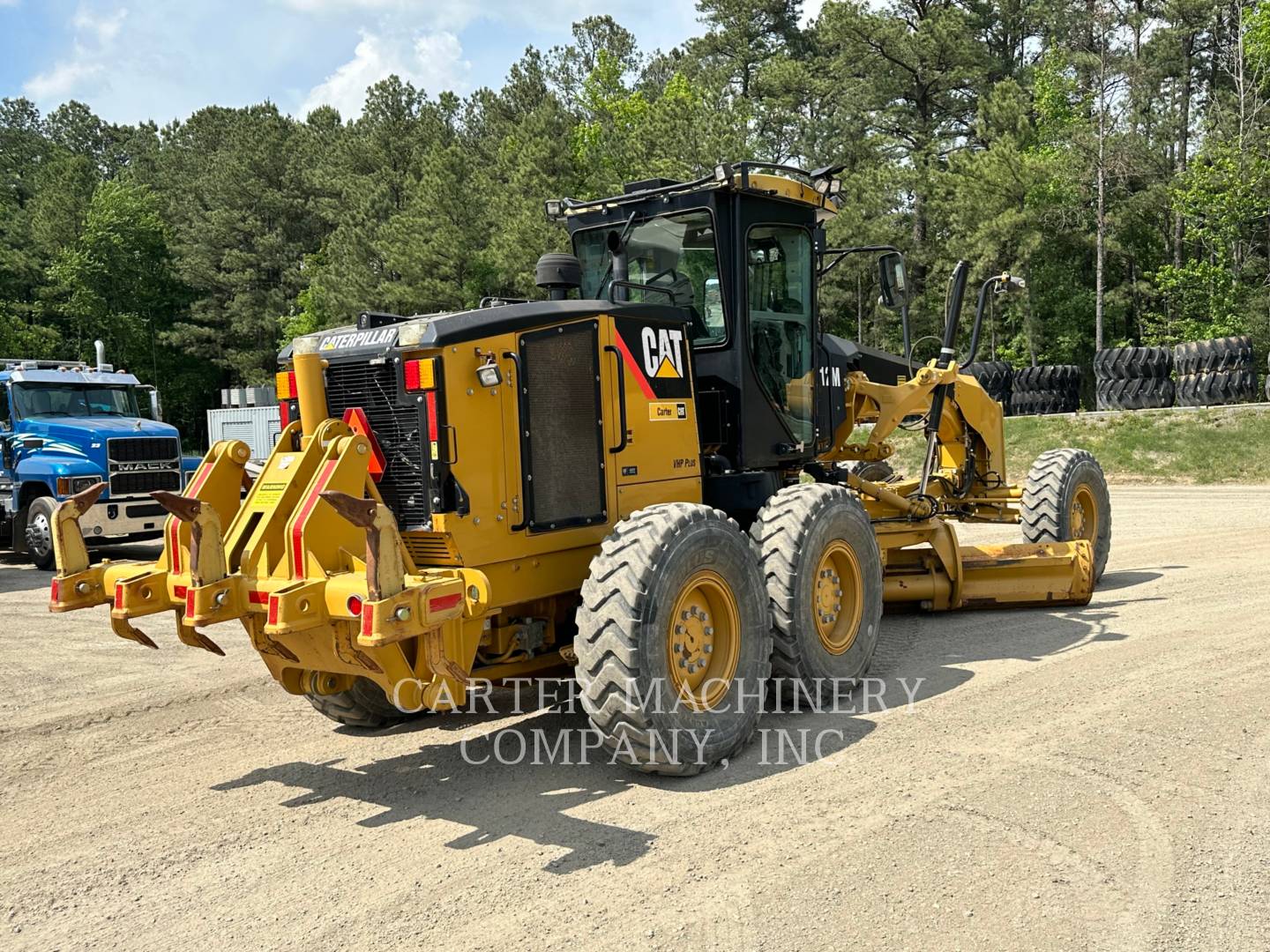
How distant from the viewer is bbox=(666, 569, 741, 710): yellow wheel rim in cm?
520

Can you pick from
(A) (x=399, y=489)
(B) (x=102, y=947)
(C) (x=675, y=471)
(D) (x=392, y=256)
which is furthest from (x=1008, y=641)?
(D) (x=392, y=256)

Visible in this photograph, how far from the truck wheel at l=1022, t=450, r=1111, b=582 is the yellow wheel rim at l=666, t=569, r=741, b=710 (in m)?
4.99

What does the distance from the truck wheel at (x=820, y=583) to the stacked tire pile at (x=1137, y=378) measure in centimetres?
2191

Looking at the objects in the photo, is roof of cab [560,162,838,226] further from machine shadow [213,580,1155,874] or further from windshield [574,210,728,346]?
machine shadow [213,580,1155,874]

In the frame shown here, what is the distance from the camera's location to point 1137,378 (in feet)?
85.8

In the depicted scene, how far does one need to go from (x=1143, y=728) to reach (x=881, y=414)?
371 cm

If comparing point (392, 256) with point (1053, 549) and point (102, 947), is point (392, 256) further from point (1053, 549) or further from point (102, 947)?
point (102, 947)

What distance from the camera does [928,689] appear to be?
6.48m

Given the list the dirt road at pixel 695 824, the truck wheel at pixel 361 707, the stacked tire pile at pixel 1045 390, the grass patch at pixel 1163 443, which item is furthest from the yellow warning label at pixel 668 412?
the stacked tire pile at pixel 1045 390

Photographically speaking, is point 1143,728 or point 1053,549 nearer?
point 1143,728

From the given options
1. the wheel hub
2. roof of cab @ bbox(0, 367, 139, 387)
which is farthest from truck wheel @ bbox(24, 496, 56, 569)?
roof of cab @ bbox(0, 367, 139, 387)

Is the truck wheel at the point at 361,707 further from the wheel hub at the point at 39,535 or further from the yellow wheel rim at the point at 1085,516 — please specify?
the wheel hub at the point at 39,535

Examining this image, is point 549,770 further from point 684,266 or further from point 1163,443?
point 1163,443

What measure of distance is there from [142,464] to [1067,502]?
12.5m
